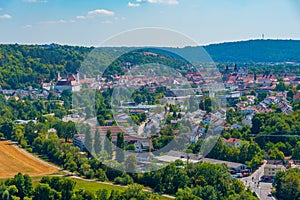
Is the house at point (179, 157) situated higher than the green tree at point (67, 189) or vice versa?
the house at point (179, 157)

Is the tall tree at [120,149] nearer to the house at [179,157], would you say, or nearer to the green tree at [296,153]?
the house at [179,157]

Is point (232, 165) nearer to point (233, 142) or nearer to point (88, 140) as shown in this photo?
point (233, 142)

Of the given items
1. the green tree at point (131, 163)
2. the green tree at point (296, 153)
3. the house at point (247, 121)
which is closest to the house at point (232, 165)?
the green tree at point (296, 153)

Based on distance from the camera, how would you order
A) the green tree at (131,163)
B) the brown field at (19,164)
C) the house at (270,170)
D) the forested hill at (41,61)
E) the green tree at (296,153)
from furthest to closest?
the forested hill at (41,61) → the green tree at (296,153) → the brown field at (19,164) → the house at (270,170) → the green tree at (131,163)

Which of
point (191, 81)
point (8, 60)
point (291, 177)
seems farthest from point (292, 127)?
point (8, 60)

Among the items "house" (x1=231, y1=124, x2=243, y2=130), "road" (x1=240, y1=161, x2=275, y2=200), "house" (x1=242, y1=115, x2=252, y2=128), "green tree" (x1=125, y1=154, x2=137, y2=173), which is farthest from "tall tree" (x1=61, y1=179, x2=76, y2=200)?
"house" (x1=242, y1=115, x2=252, y2=128)

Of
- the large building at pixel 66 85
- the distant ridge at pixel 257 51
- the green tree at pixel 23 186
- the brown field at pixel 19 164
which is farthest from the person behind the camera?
the distant ridge at pixel 257 51
